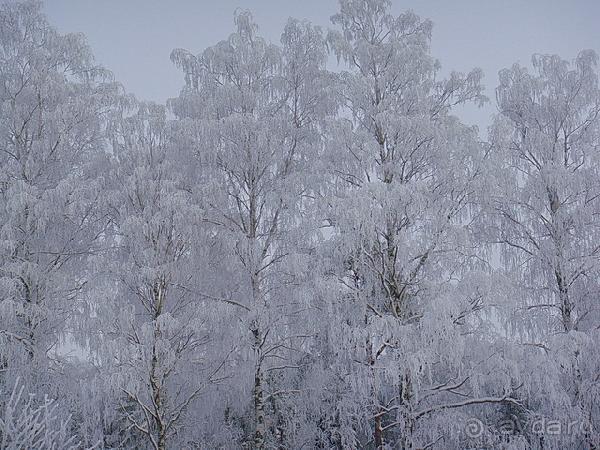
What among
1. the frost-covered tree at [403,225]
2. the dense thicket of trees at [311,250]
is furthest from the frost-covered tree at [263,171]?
the frost-covered tree at [403,225]

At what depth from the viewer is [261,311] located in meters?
8.85

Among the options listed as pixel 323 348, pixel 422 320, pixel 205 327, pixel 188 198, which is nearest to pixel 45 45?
pixel 188 198

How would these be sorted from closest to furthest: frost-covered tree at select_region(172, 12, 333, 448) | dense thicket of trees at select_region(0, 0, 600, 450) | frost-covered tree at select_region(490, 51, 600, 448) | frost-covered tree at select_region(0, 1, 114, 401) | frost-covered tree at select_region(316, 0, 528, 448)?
1. frost-covered tree at select_region(316, 0, 528, 448)
2. dense thicket of trees at select_region(0, 0, 600, 450)
3. frost-covered tree at select_region(490, 51, 600, 448)
4. frost-covered tree at select_region(172, 12, 333, 448)
5. frost-covered tree at select_region(0, 1, 114, 401)

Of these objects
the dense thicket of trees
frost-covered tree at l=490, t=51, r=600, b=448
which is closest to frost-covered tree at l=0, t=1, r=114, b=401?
the dense thicket of trees

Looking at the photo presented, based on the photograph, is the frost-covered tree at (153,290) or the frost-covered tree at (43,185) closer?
the frost-covered tree at (153,290)

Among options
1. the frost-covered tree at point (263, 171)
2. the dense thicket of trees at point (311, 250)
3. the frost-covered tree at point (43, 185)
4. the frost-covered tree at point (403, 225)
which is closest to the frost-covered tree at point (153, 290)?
the dense thicket of trees at point (311, 250)

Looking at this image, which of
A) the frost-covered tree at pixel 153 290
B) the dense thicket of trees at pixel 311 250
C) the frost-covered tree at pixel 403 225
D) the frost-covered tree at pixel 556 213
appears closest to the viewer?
the frost-covered tree at pixel 403 225

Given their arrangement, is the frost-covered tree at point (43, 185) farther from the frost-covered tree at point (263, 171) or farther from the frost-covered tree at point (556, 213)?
the frost-covered tree at point (556, 213)

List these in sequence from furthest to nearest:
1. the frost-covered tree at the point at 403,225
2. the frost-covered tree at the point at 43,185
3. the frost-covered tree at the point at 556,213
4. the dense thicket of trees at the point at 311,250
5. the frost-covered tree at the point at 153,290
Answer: the frost-covered tree at the point at 43,185 < the frost-covered tree at the point at 153,290 < the frost-covered tree at the point at 556,213 < the dense thicket of trees at the point at 311,250 < the frost-covered tree at the point at 403,225

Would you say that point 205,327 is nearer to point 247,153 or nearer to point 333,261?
point 333,261

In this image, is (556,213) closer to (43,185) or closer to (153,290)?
(153,290)

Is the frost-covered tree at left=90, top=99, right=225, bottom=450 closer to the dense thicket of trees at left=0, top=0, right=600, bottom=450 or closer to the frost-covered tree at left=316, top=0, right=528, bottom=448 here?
the dense thicket of trees at left=0, top=0, right=600, bottom=450

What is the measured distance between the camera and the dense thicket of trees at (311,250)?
8219 mm

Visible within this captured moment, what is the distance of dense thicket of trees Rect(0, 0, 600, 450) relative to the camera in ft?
27.0
